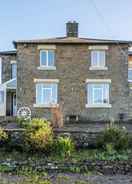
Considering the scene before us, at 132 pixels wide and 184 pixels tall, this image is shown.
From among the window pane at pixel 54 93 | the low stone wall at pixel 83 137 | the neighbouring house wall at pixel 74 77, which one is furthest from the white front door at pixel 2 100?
the low stone wall at pixel 83 137

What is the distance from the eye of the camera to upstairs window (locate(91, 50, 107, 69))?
130 feet

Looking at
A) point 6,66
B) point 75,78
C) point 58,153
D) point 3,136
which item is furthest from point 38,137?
point 6,66

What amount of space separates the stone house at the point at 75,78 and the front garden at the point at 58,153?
1773 cm

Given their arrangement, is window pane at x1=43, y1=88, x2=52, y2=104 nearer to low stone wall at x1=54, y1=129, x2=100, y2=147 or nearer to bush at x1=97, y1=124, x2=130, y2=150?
low stone wall at x1=54, y1=129, x2=100, y2=147

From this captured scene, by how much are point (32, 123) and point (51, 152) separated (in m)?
1.70

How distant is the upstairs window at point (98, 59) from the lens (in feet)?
Answer: 130

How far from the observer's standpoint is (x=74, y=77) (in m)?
39.5

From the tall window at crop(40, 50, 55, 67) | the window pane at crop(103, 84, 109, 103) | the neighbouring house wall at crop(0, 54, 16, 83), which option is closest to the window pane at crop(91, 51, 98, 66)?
the window pane at crop(103, 84, 109, 103)

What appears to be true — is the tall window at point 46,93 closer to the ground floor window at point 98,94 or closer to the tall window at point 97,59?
the ground floor window at point 98,94

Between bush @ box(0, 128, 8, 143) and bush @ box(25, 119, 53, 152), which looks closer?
bush @ box(25, 119, 53, 152)

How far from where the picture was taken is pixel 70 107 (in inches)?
1542

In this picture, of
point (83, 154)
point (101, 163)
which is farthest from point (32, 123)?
point (101, 163)

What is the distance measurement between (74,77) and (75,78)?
12 centimetres

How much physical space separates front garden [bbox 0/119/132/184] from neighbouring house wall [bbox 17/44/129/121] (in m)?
17.7
